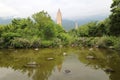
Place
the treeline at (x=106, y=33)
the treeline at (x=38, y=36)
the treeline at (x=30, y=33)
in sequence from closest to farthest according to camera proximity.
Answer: the treeline at (x=106, y=33) → the treeline at (x=38, y=36) → the treeline at (x=30, y=33)

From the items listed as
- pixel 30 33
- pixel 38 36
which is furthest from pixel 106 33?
pixel 30 33

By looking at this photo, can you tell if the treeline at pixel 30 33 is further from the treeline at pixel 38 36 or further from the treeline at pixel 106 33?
the treeline at pixel 106 33

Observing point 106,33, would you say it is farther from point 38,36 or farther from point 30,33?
point 30,33

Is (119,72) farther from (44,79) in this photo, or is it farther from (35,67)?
(35,67)

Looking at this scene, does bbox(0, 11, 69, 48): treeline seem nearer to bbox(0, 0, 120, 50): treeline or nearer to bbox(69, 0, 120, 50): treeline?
bbox(0, 0, 120, 50): treeline

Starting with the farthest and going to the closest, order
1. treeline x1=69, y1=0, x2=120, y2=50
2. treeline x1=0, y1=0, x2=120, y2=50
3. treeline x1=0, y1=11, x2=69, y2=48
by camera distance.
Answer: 1. treeline x1=0, y1=11, x2=69, y2=48
2. treeline x1=0, y1=0, x2=120, y2=50
3. treeline x1=69, y1=0, x2=120, y2=50

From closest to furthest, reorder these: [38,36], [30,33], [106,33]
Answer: [30,33], [38,36], [106,33]

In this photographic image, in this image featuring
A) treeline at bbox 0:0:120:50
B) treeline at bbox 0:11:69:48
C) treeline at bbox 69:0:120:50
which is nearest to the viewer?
treeline at bbox 69:0:120:50

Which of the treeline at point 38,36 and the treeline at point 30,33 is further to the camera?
the treeline at point 30,33

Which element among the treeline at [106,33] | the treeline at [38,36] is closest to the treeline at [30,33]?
the treeline at [38,36]

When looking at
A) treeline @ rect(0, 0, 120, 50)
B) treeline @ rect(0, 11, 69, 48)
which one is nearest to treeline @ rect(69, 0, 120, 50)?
treeline @ rect(0, 0, 120, 50)

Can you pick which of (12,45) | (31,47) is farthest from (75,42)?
(12,45)

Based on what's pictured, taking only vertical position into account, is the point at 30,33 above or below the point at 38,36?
above

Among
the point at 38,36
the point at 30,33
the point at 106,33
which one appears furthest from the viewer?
the point at 106,33
